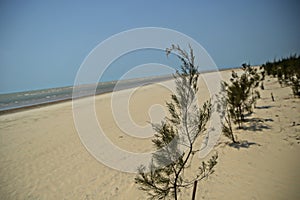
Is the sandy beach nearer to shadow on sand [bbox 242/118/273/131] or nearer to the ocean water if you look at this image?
shadow on sand [bbox 242/118/273/131]

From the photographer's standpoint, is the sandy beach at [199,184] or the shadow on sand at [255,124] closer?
the sandy beach at [199,184]

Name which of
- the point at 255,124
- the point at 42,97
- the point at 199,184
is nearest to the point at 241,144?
the point at 255,124

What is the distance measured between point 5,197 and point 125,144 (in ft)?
12.4

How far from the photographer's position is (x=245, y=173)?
4.06 metres

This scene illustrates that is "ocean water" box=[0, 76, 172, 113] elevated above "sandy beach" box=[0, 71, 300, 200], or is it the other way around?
"ocean water" box=[0, 76, 172, 113]

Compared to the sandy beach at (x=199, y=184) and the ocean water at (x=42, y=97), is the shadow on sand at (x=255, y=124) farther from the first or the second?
the ocean water at (x=42, y=97)

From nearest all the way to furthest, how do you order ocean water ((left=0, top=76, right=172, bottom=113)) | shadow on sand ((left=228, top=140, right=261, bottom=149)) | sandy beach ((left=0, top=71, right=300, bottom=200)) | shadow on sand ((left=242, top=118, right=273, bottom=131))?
sandy beach ((left=0, top=71, right=300, bottom=200))
shadow on sand ((left=228, top=140, right=261, bottom=149))
shadow on sand ((left=242, top=118, right=273, bottom=131))
ocean water ((left=0, top=76, right=172, bottom=113))

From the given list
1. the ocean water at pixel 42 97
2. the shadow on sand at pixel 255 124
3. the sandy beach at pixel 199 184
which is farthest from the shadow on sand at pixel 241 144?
the ocean water at pixel 42 97

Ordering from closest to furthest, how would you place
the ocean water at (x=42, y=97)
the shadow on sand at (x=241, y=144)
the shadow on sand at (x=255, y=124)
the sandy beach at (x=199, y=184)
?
the sandy beach at (x=199, y=184) < the shadow on sand at (x=241, y=144) < the shadow on sand at (x=255, y=124) < the ocean water at (x=42, y=97)

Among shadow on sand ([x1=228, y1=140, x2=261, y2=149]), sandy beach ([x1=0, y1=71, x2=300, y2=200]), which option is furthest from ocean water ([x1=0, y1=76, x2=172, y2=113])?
shadow on sand ([x1=228, y1=140, x2=261, y2=149])

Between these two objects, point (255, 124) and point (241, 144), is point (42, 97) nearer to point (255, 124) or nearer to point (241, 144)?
point (255, 124)

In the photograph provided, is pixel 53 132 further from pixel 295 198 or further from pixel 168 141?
pixel 295 198

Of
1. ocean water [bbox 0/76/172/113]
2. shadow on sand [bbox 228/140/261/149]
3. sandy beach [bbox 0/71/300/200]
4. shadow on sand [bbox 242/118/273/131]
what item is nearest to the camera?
sandy beach [bbox 0/71/300/200]

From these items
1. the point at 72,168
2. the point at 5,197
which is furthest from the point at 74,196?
the point at 5,197
